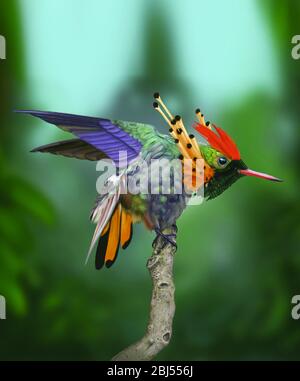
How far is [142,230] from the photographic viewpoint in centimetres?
209

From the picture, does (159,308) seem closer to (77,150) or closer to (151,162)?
(151,162)

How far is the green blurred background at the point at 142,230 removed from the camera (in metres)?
2.13

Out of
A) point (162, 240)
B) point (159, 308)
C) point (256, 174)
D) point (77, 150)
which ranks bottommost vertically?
point (159, 308)

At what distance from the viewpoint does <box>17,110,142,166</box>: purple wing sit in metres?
1.98

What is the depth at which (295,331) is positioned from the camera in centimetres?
223

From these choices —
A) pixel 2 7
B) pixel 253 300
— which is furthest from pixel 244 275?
pixel 2 7

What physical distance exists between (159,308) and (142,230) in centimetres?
30

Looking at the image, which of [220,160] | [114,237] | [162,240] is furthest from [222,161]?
[114,237]

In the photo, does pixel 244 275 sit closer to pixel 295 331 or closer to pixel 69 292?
pixel 295 331

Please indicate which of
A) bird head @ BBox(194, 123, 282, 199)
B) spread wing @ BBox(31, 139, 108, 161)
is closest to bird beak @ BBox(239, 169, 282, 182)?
bird head @ BBox(194, 123, 282, 199)

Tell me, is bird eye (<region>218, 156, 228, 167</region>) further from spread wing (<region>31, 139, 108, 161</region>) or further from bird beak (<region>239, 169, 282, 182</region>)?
spread wing (<region>31, 139, 108, 161</region>)

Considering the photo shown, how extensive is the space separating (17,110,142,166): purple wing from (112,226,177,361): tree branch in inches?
15.2

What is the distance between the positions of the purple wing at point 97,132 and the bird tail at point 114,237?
0.20m
